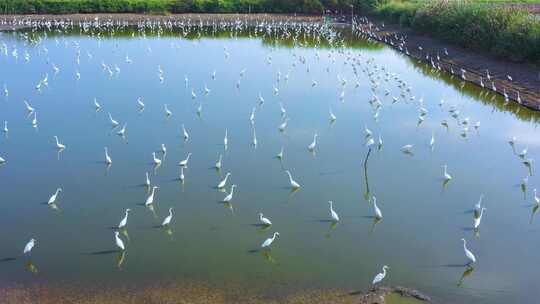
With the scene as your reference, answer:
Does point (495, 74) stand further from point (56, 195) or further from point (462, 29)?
point (56, 195)

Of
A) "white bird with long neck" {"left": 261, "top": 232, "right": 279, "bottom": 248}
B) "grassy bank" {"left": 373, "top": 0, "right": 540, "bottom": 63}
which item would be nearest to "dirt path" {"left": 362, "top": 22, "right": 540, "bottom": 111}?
"grassy bank" {"left": 373, "top": 0, "right": 540, "bottom": 63}

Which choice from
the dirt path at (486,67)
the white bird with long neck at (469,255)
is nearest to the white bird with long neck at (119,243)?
the white bird with long neck at (469,255)

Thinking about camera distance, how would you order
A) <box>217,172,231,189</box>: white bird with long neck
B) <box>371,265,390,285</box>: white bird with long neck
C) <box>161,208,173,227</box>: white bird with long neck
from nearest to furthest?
1. <box>371,265,390,285</box>: white bird with long neck
2. <box>161,208,173,227</box>: white bird with long neck
3. <box>217,172,231,189</box>: white bird with long neck

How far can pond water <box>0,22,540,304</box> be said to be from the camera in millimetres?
12484

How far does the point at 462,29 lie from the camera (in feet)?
125

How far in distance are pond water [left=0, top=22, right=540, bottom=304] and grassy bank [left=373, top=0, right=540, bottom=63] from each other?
4.20 m

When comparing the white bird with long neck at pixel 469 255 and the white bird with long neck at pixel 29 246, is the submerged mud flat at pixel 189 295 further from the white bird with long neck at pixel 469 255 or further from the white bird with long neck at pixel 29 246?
the white bird with long neck at pixel 469 255

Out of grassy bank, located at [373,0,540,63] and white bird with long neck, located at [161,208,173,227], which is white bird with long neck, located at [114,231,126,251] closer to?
white bird with long neck, located at [161,208,173,227]

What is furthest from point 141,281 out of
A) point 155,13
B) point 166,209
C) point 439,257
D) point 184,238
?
point 155,13

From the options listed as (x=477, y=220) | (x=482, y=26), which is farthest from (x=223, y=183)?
(x=482, y=26)

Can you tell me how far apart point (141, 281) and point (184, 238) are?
1.94m

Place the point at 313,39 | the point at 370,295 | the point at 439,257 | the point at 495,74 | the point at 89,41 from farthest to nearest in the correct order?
1. the point at 313,39
2. the point at 89,41
3. the point at 495,74
4. the point at 439,257
5. the point at 370,295

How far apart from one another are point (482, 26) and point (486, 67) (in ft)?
14.9

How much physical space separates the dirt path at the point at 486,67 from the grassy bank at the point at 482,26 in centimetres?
53
